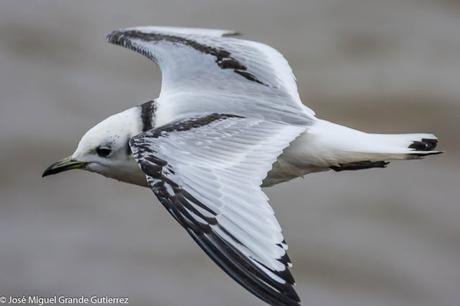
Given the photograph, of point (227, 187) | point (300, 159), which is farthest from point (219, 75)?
point (227, 187)

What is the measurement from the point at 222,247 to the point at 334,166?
747 millimetres

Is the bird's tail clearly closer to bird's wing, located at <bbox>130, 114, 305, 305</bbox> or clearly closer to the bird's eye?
bird's wing, located at <bbox>130, 114, 305, 305</bbox>

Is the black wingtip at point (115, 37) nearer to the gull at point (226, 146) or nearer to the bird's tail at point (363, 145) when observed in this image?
the gull at point (226, 146)

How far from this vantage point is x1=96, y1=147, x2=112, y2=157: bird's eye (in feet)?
11.6

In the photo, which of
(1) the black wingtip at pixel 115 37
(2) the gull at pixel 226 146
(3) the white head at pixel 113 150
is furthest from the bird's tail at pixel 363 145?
(1) the black wingtip at pixel 115 37

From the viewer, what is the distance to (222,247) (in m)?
2.88

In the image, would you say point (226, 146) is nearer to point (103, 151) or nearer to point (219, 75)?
point (103, 151)

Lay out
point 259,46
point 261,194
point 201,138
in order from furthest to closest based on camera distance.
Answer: point 259,46, point 201,138, point 261,194

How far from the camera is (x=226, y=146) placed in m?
3.25

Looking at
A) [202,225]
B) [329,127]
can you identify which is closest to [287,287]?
[202,225]

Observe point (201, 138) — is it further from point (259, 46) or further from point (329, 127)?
point (259, 46)

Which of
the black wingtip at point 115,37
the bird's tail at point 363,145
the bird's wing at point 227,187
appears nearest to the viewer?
the bird's wing at point 227,187

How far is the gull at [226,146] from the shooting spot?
287 cm

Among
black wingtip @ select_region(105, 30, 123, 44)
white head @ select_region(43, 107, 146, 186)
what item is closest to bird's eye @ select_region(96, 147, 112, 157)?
white head @ select_region(43, 107, 146, 186)
